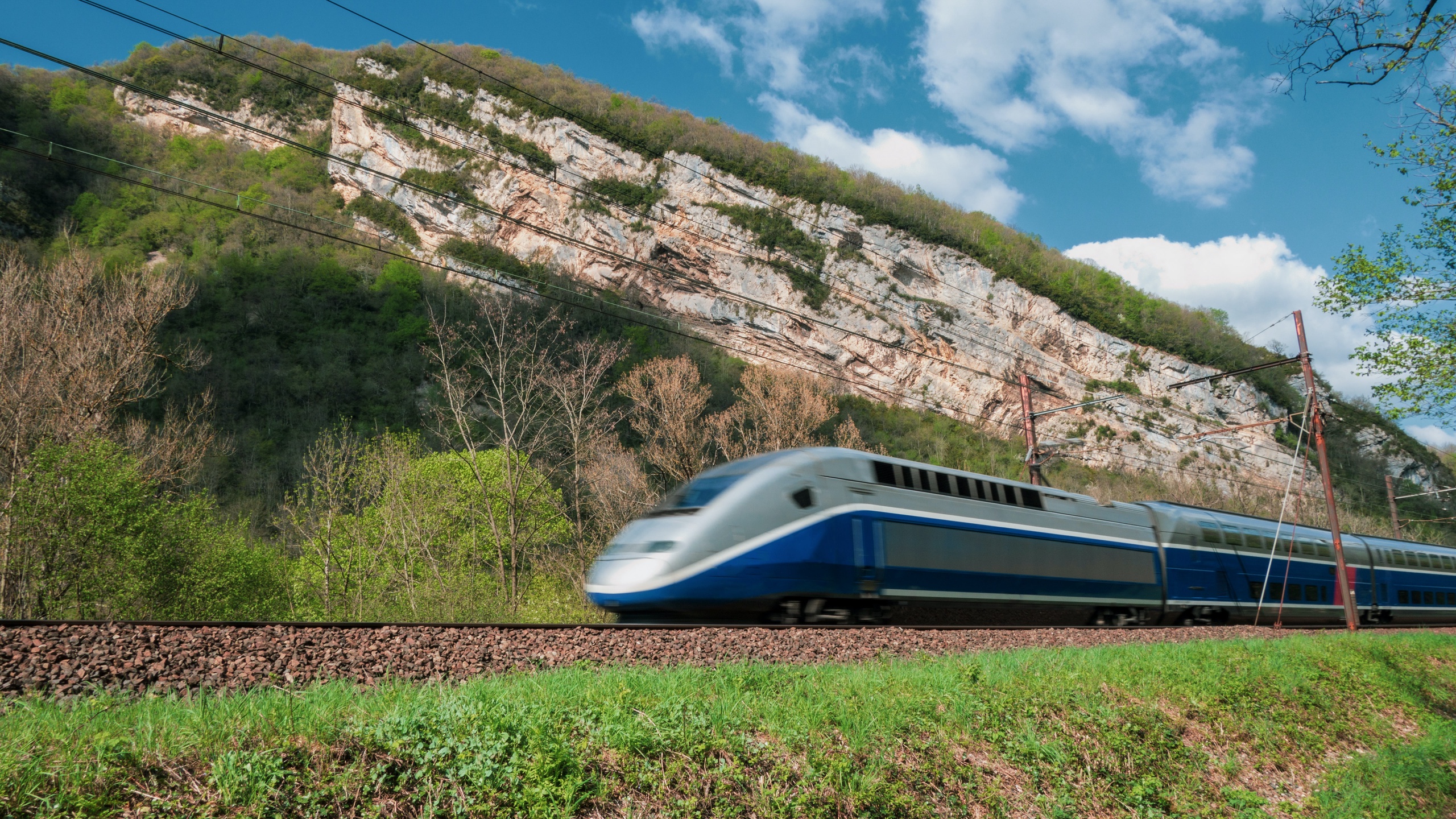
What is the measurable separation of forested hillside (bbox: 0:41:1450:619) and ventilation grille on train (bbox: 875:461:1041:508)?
10.8 metres

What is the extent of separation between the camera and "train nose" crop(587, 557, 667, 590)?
10648 mm

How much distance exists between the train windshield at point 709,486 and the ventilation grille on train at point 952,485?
2047 mm

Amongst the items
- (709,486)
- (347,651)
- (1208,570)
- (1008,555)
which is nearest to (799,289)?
(1208,570)

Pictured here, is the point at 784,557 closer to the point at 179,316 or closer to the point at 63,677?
the point at 63,677

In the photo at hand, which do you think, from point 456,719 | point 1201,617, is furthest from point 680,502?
point 1201,617

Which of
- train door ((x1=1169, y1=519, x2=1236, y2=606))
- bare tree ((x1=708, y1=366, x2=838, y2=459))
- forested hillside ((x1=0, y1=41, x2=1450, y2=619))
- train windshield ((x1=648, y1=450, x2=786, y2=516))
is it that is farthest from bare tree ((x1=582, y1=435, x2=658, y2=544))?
train door ((x1=1169, y1=519, x2=1236, y2=606))

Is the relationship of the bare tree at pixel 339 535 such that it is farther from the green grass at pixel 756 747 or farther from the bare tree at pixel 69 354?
the green grass at pixel 756 747

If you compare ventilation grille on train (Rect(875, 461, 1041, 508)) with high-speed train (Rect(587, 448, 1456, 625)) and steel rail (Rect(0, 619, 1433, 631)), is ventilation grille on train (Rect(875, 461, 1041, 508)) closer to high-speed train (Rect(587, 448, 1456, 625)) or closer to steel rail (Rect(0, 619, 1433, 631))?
high-speed train (Rect(587, 448, 1456, 625))

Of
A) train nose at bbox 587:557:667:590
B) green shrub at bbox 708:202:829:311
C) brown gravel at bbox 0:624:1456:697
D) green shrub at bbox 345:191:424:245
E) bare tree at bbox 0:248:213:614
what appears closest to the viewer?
brown gravel at bbox 0:624:1456:697

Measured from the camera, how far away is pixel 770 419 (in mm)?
37500

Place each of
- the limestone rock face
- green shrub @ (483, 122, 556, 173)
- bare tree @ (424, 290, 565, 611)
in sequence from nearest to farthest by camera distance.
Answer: bare tree @ (424, 290, 565, 611) → the limestone rock face → green shrub @ (483, 122, 556, 173)

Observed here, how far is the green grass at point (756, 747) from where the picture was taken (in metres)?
3.61

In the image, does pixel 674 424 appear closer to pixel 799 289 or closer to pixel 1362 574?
pixel 1362 574

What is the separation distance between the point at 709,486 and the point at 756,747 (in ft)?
23.0
